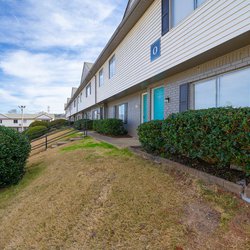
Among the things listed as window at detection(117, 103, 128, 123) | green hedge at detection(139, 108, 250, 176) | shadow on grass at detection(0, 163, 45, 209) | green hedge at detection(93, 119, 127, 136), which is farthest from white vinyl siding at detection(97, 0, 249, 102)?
shadow on grass at detection(0, 163, 45, 209)

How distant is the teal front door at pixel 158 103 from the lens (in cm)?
848

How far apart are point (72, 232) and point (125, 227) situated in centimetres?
79

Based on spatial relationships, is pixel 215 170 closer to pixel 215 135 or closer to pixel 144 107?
pixel 215 135

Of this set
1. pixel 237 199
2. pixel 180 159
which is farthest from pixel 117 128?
pixel 237 199

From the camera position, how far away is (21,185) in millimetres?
5914

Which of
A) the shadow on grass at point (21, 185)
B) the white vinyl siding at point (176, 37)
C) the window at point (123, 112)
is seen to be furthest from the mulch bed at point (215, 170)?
the window at point (123, 112)

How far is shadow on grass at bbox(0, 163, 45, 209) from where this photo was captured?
5.14 m

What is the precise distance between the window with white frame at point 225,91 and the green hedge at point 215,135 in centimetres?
150

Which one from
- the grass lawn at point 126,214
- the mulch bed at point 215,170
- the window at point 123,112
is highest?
the window at point 123,112

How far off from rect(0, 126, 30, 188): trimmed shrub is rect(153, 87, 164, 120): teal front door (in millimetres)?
5276

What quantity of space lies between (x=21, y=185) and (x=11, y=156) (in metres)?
0.90

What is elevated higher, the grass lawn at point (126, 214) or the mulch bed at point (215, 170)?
the mulch bed at point (215, 170)

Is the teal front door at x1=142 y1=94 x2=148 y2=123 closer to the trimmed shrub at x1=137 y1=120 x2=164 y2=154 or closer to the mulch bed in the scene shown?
the trimmed shrub at x1=137 y1=120 x2=164 y2=154

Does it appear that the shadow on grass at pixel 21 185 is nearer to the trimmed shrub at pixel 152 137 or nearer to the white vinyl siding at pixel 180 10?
the trimmed shrub at pixel 152 137
